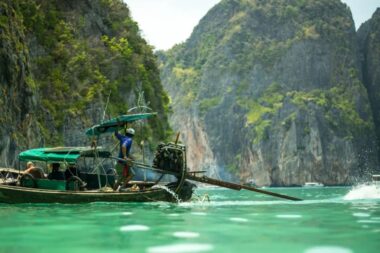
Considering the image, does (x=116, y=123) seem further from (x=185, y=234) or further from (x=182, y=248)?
(x=182, y=248)

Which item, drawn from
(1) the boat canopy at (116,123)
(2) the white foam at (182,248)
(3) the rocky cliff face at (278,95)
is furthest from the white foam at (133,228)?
(3) the rocky cliff face at (278,95)

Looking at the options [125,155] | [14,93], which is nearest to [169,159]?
[125,155]

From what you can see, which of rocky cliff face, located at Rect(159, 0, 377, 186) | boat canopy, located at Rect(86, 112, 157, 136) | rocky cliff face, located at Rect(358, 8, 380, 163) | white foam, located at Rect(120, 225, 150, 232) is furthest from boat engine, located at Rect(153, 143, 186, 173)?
rocky cliff face, located at Rect(358, 8, 380, 163)

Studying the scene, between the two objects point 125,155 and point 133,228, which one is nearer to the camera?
point 133,228

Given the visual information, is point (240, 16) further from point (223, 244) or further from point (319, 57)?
point (223, 244)

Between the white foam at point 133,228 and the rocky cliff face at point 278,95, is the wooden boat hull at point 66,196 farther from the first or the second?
the rocky cliff face at point 278,95

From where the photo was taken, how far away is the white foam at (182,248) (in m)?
6.22

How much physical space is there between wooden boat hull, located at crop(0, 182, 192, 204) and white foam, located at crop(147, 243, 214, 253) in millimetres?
9250

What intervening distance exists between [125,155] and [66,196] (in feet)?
7.76

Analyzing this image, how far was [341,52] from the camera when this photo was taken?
11944 cm

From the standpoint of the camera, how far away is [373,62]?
395 ft

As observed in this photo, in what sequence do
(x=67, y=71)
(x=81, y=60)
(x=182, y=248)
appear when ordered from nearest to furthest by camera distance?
1. (x=182, y=248)
2. (x=67, y=71)
3. (x=81, y=60)

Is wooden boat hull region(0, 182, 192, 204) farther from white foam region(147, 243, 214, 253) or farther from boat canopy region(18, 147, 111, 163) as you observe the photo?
white foam region(147, 243, 214, 253)

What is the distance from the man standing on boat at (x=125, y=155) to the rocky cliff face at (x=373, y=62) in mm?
108106
